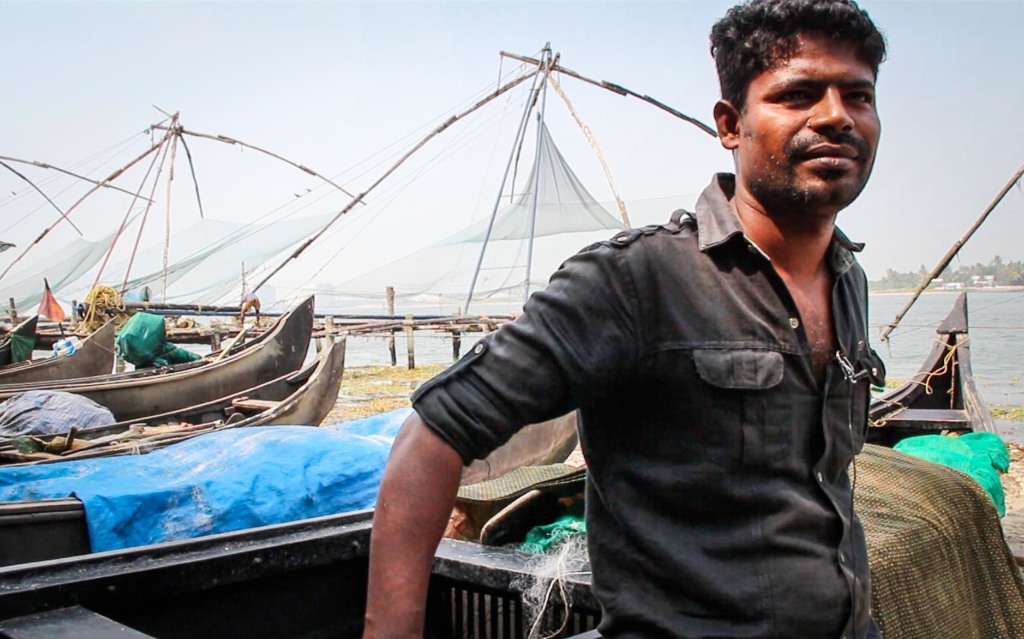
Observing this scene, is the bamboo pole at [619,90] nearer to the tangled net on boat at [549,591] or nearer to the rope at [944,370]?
the rope at [944,370]

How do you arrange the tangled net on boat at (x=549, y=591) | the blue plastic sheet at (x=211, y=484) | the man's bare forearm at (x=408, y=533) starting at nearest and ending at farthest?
the man's bare forearm at (x=408, y=533) → the tangled net on boat at (x=549, y=591) → the blue plastic sheet at (x=211, y=484)

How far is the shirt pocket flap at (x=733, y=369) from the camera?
3.58ft

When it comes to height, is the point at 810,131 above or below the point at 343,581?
above

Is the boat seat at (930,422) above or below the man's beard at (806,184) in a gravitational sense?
below

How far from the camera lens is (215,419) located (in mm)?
7047

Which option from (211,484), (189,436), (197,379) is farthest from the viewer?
(197,379)

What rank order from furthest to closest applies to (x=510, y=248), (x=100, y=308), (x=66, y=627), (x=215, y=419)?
(x=510, y=248) < (x=100, y=308) < (x=215, y=419) < (x=66, y=627)

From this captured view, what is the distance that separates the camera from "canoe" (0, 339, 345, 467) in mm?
4852

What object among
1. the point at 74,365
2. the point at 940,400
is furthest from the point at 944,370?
the point at 74,365

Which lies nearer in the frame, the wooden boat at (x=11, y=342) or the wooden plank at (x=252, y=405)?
the wooden plank at (x=252, y=405)

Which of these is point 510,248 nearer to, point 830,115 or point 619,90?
point 619,90

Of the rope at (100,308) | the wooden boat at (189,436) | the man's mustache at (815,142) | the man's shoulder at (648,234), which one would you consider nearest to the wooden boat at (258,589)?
the wooden boat at (189,436)

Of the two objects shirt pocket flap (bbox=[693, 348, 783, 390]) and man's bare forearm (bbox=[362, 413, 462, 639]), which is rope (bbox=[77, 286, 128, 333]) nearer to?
man's bare forearm (bbox=[362, 413, 462, 639])

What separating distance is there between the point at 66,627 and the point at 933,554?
221 centimetres
